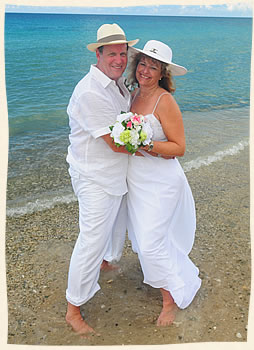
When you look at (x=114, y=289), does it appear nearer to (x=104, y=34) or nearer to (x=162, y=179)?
(x=162, y=179)

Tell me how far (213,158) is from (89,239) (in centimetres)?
521

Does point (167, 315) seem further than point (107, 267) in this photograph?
No

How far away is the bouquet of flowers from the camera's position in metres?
3.21

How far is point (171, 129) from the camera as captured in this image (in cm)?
352

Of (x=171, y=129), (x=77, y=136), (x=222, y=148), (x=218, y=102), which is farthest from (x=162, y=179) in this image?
(x=218, y=102)

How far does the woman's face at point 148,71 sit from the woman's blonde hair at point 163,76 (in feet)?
0.12

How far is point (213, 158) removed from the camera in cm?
827

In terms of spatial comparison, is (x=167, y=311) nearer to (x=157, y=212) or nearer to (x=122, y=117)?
(x=157, y=212)

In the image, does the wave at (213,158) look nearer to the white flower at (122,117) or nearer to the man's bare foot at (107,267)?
→ the man's bare foot at (107,267)

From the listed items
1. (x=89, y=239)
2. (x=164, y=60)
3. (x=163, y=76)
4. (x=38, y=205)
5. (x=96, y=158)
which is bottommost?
(x=38, y=205)

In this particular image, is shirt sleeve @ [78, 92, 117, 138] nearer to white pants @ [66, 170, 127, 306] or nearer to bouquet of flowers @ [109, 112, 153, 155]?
bouquet of flowers @ [109, 112, 153, 155]

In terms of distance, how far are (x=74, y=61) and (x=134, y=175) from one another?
56.0 feet

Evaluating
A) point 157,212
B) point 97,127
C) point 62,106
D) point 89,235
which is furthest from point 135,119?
point 62,106

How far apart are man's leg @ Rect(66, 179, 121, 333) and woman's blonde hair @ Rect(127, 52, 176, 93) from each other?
3.38 ft
